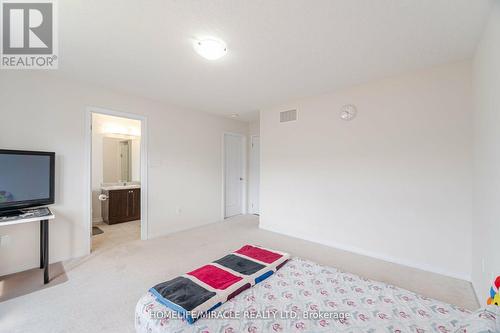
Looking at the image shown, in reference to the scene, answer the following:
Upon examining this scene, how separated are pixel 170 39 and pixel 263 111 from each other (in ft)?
8.51

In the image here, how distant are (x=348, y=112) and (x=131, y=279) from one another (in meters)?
3.63

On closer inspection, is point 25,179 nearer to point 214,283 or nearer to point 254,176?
point 214,283

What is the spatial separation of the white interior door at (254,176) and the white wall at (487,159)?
4.05 metres

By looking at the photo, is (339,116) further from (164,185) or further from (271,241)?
(164,185)

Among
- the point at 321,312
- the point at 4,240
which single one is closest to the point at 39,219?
the point at 4,240

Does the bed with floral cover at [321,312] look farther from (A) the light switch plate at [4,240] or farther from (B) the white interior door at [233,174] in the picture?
(B) the white interior door at [233,174]

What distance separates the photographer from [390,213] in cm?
296

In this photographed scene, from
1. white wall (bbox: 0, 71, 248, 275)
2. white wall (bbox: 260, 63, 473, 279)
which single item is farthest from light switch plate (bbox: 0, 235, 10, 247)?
white wall (bbox: 260, 63, 473, 279)

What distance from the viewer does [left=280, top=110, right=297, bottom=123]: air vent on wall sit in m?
3.95

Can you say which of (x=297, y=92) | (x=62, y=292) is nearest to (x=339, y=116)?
(x=297, y=92)

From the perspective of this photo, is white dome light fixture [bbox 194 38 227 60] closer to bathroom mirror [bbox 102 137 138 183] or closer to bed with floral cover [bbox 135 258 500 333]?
bed with floral cover [bbox 135 258 500 333]

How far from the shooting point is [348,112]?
10.7ft

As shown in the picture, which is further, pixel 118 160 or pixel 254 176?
pixel 254 176

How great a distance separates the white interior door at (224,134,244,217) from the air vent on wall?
1.70m
